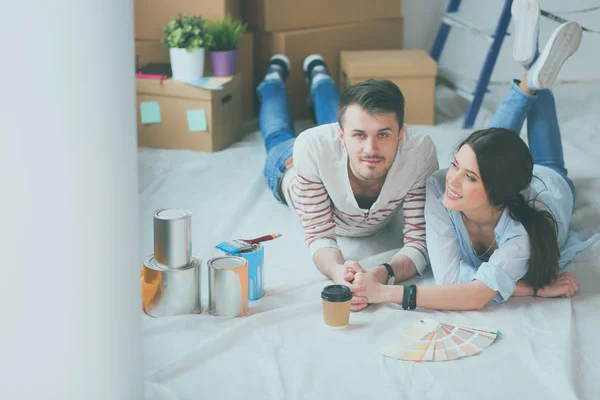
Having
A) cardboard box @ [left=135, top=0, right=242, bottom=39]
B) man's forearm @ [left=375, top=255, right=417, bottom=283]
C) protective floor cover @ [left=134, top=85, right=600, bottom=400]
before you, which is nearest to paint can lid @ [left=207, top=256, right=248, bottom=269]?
protective floor cover @ [left=134, top=85, right=600, bottom=400]

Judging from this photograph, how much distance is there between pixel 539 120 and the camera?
6.99 feet

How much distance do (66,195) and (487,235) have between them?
3.54 feet

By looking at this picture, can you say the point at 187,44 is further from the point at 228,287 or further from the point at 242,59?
the point at 228,287

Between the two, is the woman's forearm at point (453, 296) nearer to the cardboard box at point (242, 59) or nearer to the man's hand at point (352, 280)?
the man's hand at point (352, 280)

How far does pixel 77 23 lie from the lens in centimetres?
88

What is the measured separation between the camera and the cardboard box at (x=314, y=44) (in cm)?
317

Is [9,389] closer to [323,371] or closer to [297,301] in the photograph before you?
[323,371]

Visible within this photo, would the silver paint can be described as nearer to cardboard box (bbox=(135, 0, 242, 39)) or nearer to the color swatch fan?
the color swatch fan

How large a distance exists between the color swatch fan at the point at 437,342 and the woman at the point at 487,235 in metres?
0.09

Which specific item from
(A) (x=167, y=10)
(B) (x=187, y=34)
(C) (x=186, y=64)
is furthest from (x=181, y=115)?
(A) (x=167, y=10)

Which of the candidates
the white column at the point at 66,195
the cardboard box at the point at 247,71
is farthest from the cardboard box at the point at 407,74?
the white column at the point at 66,195

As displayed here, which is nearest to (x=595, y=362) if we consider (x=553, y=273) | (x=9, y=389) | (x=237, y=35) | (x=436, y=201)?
(x=553, y=273)

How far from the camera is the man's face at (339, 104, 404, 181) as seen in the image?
163cm

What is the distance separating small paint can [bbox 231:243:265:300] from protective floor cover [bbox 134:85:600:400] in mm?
29
